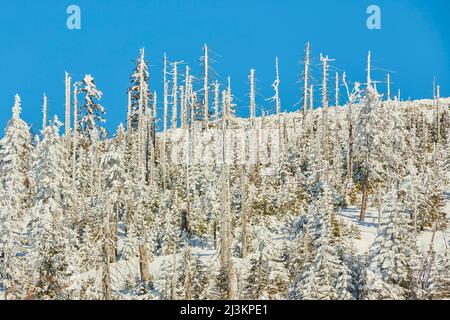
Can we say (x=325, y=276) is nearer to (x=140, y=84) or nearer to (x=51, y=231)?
(x=51, y=231)

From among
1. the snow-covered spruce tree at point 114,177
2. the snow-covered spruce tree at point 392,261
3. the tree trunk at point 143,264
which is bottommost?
the tree trunk at point 143,264

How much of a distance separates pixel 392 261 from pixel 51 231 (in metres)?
18.3

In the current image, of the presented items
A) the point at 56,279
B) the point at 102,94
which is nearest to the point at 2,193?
the point at 56,279

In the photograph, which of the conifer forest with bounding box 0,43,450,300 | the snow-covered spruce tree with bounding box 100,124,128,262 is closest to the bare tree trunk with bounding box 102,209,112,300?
the conifer forest with bounding box 0,43,450,300

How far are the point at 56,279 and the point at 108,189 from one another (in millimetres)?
8811

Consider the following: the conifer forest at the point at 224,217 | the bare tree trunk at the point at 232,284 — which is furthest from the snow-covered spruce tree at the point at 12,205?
the bare tree trunk at the point at 232,284

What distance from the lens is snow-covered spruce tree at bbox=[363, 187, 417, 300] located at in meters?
20.2

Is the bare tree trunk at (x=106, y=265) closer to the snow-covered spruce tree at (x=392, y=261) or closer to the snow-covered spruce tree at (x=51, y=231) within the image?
the snow-covered spruce tree at (x=51, y=231)

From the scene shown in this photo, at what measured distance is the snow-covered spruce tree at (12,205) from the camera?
3112 centimetres

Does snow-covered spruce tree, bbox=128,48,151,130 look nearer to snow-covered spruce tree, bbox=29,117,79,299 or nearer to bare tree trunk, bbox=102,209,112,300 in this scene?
snow-covered spruce tree, bbox=29,117,79,299

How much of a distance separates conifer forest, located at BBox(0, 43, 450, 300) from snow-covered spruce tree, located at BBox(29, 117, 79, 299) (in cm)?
10

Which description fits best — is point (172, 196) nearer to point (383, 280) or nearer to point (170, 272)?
point (170, 272)

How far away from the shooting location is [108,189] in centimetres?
3453

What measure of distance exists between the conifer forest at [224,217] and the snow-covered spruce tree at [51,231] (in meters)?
0.10
